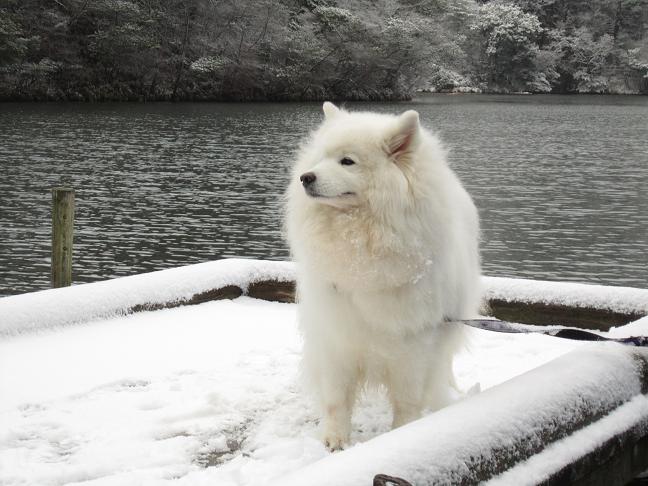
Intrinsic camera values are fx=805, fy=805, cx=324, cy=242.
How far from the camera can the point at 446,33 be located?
6675cm

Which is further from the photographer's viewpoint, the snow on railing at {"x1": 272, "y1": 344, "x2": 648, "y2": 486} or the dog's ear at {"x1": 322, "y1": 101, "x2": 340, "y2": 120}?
the dog's ear at {"x1": 322, "y1": 101, "x2": 340, "y2": 120}

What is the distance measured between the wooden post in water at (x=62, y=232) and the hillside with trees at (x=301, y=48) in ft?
119

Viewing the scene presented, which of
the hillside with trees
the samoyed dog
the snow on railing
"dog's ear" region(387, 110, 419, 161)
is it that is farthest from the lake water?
the snow on railing

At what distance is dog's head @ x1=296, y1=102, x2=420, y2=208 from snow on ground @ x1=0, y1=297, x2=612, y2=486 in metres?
1.28

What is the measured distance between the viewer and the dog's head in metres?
3.58

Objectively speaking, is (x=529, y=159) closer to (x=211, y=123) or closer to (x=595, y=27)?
(x=211, y=123)

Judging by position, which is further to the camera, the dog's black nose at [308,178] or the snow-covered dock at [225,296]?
the snow-covered dock at [225,296]

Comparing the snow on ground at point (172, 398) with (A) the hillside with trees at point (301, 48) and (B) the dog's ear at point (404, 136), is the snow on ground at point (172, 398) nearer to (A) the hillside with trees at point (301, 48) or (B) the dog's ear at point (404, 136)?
(B) the dog's ear at point (404, 136)

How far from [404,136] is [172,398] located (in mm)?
2055

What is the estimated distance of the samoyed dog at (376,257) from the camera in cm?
364

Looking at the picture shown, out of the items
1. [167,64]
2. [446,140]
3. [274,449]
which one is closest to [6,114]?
[167,64]

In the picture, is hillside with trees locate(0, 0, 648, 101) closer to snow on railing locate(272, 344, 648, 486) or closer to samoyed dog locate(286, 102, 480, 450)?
samoyed dog locate(286, 102, 480, 450)

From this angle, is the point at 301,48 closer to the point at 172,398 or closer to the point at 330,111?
the point at 172,398

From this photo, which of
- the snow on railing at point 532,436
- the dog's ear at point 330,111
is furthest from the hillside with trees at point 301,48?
the snow on railing at point 532,436
